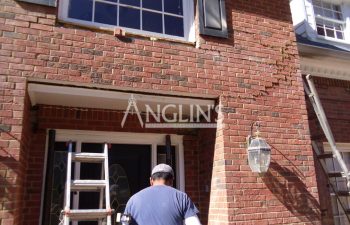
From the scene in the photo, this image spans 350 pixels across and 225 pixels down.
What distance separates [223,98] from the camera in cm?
453

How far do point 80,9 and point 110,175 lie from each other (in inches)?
91.7

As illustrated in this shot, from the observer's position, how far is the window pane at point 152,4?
4.91m

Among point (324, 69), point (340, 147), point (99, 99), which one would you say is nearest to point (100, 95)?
point (99, 99)

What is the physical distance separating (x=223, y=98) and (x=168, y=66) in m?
0.87

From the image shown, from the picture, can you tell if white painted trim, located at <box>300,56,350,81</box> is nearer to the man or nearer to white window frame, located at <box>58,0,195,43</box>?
white window frame, located at <box>58,0,195,43</box>

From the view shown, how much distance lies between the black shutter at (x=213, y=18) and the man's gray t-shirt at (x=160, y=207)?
8.48 feet

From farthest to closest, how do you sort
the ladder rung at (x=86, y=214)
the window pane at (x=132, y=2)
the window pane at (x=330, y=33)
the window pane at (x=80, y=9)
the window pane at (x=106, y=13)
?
1. the window pane at (x=330, y=33)
2. the window pane at (x=132, y=2)
3. the window pane at (x=106, y=13)
4. the window pane at (x=80, y=9)
5. the ladder rung at (x=86, y=214)

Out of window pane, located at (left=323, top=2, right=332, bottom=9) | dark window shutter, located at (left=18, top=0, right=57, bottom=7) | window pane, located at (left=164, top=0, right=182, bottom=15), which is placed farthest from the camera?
window pane, located at (left=323, top=2, right=332, bottom=9)

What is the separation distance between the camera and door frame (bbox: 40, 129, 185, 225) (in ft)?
15.1

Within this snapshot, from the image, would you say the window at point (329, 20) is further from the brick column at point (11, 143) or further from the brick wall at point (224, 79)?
the brick column at point (11, 143)

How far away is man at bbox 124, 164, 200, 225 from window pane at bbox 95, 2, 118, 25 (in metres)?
2.59

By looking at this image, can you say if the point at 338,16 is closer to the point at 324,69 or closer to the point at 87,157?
the point at 324,69

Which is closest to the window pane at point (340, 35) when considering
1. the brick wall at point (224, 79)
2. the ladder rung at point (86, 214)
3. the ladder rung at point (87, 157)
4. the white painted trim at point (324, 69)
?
the white painted trim at point (324, 69)

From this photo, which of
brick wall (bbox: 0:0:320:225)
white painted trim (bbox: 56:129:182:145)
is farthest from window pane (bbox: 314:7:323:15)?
white painted trim (bbox: 56:129:182:145)
